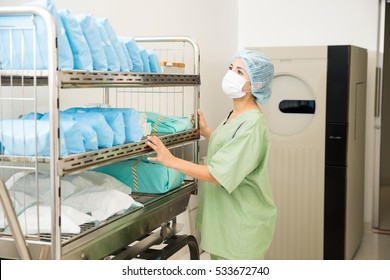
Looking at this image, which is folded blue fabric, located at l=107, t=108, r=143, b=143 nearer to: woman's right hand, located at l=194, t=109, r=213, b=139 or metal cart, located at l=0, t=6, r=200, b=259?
metal cart, located at l=0, t=6, r=200, b=259

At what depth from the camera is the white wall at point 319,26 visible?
16.3ft

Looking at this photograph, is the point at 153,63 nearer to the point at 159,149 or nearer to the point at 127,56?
the point at 127,56

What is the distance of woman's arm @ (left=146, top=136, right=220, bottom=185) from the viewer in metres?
2.29

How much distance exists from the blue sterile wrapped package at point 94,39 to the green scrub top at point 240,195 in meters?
0.72

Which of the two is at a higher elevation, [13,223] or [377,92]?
[377,92]

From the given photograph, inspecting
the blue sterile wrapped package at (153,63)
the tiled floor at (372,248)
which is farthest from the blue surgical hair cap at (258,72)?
the tiled floor at (372,248)

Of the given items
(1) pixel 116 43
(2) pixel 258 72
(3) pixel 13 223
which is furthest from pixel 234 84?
(3) pixel 13 223

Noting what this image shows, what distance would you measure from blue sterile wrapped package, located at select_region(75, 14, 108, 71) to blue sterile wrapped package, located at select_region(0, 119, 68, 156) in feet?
0.95

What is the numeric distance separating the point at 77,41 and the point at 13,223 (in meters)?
0.62

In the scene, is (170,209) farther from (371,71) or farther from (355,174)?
(371,71)

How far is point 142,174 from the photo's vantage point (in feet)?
8.39

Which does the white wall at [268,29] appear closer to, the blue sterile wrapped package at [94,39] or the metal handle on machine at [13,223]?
the blue sterile wrapped package at [94,39]

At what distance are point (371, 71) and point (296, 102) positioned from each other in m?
1.15
